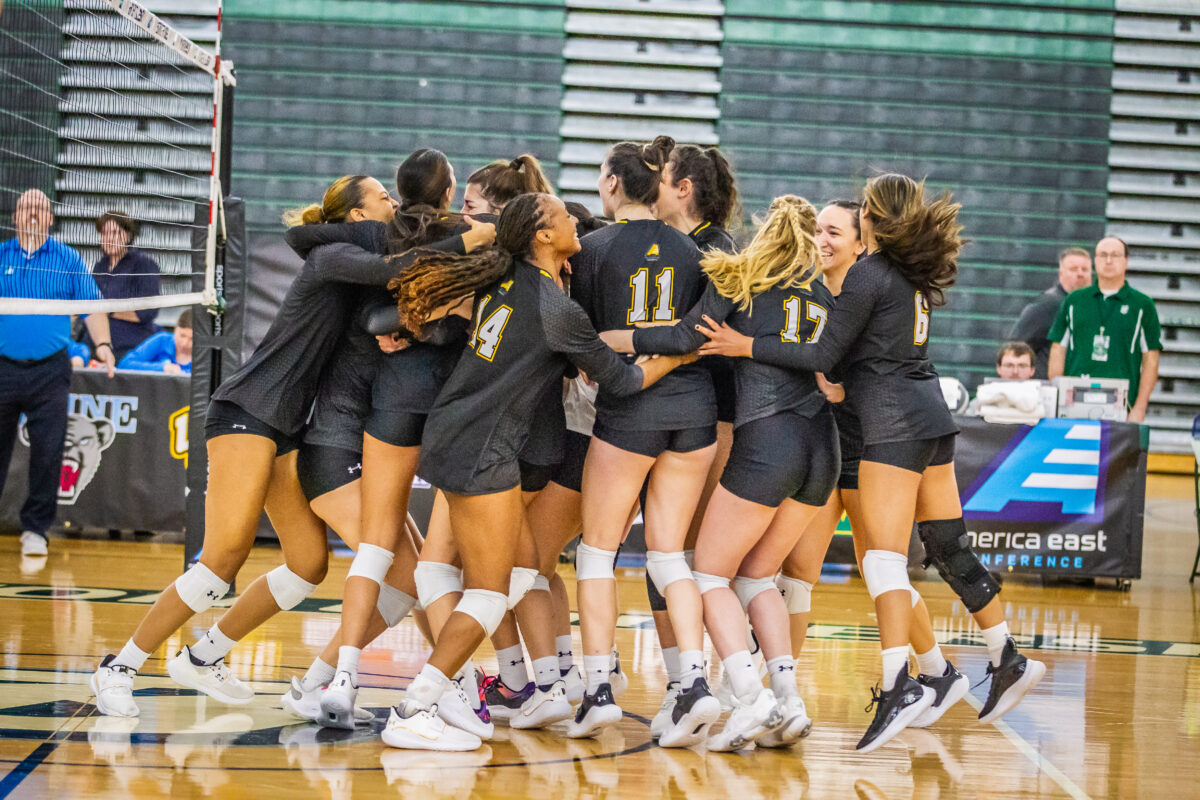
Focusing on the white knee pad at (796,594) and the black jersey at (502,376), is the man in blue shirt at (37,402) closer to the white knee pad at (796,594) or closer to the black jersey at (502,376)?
the black jersey at (502,376)

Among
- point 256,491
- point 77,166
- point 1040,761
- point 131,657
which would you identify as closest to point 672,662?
point 1040,761

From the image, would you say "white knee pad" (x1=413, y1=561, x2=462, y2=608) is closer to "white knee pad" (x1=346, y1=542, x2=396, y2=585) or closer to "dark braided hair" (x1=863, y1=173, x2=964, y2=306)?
"white knee pad" (x1=346, y1=542, x2=396, y2=585)

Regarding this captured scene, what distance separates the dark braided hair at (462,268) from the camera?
125 inches

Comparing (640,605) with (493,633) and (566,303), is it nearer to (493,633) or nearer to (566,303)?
(493,633)

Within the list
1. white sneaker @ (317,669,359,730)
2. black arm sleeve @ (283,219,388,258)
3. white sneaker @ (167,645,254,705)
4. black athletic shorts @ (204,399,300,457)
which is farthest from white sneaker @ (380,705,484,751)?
black arm sleeve @ (283,219,388,258)

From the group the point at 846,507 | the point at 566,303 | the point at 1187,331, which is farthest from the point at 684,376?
the point at 1187,331

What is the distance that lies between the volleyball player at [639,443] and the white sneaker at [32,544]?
4112 mm

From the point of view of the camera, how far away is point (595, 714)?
131 inches

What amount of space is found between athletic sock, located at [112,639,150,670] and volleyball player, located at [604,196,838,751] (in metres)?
1.51

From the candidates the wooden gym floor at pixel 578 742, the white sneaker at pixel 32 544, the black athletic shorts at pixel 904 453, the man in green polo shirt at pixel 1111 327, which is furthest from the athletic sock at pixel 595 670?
the man in green polo shirt at pixel 1111 327

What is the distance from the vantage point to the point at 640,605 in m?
5.86

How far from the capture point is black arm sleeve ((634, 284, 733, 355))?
3344 millimetres

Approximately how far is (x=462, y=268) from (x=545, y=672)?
3.92 ft

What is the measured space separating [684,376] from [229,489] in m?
1.30
